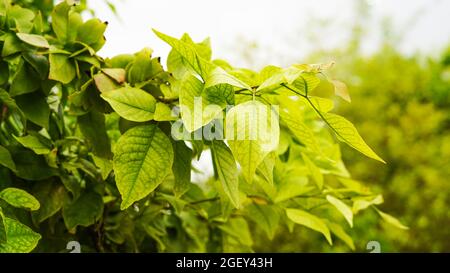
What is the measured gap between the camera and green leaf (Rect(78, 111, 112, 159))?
685mm

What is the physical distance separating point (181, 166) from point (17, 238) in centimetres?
18

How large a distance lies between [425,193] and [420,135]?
53cm

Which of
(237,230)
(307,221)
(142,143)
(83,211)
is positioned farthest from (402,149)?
(142,143)

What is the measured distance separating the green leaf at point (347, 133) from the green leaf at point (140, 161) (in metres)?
0.16

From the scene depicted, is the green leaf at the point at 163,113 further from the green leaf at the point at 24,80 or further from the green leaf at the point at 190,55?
the green leaf at the point at 24,80

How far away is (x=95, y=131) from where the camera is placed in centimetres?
69

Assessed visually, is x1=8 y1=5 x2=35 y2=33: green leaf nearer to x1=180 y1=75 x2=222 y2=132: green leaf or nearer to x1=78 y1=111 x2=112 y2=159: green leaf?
x1=78 y1=111 x2=112 y2=159: green leaf

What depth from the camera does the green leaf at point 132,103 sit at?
0.56 m

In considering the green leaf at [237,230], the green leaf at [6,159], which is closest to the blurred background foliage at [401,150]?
the green leaf at [237,230]

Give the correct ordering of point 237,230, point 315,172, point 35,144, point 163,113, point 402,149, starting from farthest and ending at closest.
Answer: point 402,149 → point 237,230 → point 315,172 → point 35,144 → point 163,113

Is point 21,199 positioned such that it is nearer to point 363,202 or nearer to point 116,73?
point 116,73

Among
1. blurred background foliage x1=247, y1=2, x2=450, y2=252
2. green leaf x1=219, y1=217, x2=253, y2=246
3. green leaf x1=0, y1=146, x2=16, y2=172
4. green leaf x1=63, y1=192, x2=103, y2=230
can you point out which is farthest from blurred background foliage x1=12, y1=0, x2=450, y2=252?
green leaf x1=0, y1=146, x2=16, y2=172

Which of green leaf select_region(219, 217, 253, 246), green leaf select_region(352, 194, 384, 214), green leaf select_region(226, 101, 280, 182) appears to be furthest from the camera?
green leaf select_region(219, 217, 253, 246)
